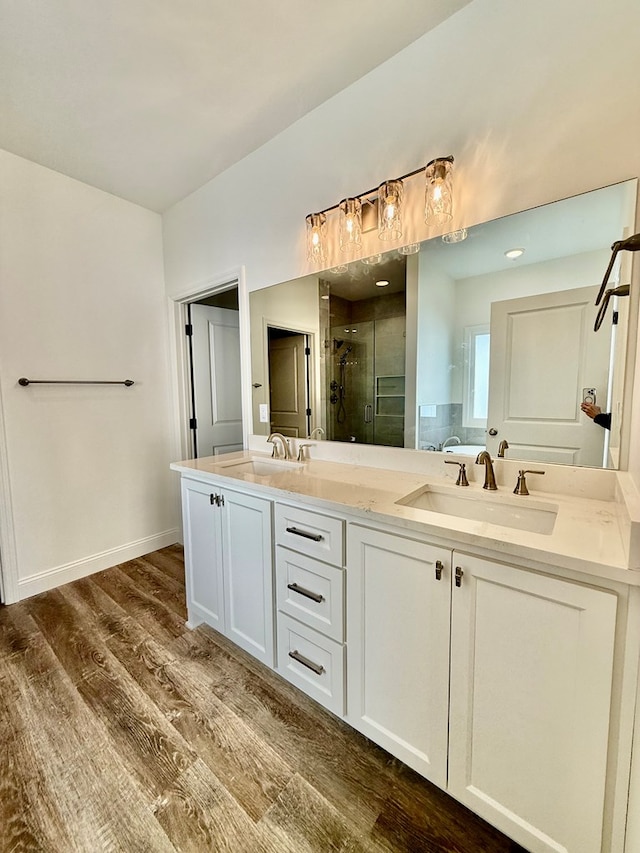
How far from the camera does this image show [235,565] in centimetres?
166

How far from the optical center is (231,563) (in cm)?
168

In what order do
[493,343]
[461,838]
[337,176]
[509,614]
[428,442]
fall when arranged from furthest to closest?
[337,176] → [428,442] → [493,343] → [461,838] → [509,614]

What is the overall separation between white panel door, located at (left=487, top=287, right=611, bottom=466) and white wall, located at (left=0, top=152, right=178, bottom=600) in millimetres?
2536

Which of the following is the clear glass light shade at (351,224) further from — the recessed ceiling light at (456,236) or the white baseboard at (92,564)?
the white baseboard at (92,564)

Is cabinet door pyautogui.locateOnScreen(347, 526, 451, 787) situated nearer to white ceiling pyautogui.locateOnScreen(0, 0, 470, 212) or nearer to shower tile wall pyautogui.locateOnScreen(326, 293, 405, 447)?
shower tile wall pyautogui.locateOnScreen(326, 293, 405, 447)

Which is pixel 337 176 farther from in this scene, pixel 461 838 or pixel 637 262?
pixel 461 838

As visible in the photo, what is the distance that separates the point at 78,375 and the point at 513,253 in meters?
2.67

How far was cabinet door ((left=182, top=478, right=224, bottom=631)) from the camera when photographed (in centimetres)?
176

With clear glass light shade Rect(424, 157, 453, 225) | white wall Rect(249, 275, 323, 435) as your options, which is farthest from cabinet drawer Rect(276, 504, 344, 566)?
clear glass light shade Rect(424, 157, 453, 225)

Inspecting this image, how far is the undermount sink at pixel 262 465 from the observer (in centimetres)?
194

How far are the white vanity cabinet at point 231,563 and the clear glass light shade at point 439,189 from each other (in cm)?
137

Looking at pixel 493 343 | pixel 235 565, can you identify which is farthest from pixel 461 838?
pixel 493 343

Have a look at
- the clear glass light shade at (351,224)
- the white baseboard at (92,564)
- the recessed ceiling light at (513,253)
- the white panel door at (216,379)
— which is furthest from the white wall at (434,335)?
the white baseboard at (92,564)

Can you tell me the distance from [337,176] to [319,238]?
0.30 metres
